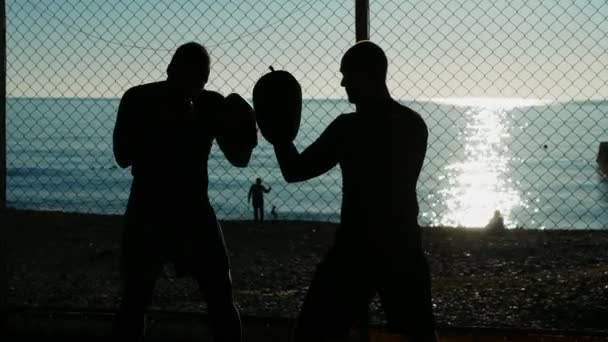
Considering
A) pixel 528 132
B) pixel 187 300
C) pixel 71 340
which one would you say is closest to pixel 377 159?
pixel 71 340

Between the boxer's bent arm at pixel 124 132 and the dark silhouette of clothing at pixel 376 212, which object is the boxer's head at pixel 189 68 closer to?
the boxer's bent arm at pixel 124 132

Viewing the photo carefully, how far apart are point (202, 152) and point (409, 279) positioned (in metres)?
1.25

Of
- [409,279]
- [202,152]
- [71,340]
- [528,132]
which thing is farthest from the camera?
[528,132]

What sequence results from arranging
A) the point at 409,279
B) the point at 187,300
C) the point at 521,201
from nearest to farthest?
the point at 409,279 < the point at 187,300 < the point at 521,201

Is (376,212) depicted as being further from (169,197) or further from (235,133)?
(169,197)

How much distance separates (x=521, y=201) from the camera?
63.0 m

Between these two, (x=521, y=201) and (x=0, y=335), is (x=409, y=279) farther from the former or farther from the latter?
(x=521, y=201)

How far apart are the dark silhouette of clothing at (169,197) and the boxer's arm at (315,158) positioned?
0.72 metres

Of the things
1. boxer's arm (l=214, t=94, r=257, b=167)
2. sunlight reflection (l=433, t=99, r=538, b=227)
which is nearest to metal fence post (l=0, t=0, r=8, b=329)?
boxer's arm (l=214, t=94, r=257, b=167)

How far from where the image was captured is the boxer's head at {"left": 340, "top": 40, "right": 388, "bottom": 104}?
3.79 m

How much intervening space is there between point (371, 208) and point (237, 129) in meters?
0.89

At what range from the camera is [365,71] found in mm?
3791

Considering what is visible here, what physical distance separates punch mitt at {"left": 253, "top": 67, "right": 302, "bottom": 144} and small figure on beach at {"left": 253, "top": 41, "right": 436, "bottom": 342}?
88 mm

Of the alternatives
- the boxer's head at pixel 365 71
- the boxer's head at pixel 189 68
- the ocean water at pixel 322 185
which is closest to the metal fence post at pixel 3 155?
the boxer's head at pixel 189 68
